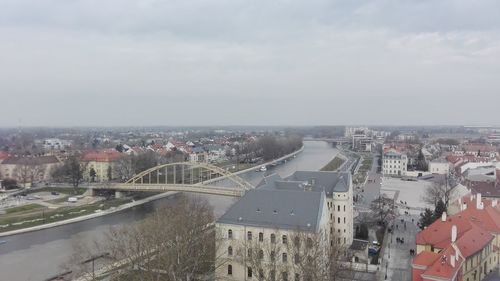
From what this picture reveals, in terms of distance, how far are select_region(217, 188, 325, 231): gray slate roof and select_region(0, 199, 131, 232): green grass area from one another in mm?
24659

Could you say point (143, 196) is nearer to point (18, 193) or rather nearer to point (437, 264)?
point (18, 193)

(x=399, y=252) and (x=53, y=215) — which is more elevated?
(x=399, y=252)

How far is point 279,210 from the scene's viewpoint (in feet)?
85.1

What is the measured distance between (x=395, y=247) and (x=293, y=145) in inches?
4144

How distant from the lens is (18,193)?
57938 mm

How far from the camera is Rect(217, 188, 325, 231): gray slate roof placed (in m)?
25.1

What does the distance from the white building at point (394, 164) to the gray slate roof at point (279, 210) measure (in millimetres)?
56870

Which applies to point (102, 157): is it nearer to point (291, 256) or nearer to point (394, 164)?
point (394, 164)

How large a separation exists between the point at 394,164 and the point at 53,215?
5745 cm

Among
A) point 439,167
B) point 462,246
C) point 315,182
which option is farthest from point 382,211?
point 439,167

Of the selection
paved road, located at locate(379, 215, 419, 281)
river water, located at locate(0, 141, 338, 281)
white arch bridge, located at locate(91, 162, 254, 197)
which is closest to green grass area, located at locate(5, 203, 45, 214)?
river water, located at locate(0, 141, 338, 281)

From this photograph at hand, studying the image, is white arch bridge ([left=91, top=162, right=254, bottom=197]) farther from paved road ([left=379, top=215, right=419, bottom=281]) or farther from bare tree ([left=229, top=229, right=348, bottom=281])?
bare tree ([left=229, top=229, right=348, bottom=281])

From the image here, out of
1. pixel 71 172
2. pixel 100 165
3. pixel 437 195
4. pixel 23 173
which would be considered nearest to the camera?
pixel 437 195

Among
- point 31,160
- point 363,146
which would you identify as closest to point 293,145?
point 363,146
